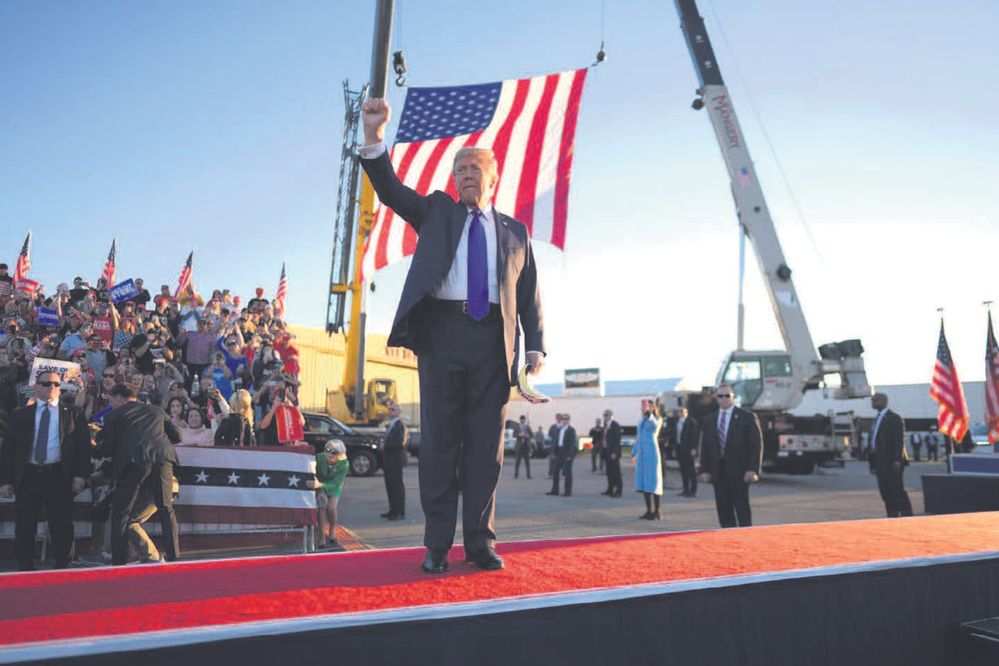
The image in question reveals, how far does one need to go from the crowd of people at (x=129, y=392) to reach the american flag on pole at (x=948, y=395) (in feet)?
43.3

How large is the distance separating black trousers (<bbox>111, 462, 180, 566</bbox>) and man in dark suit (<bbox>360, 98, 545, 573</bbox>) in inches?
154

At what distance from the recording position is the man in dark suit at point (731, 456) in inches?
263

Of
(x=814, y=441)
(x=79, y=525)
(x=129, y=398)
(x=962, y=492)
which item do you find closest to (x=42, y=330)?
(x=79, y=525)

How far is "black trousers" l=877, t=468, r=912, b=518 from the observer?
8297 millimetres

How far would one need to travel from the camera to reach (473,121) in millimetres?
9461

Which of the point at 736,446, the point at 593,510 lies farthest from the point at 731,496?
the point at 593,510

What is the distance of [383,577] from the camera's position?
7.73 feet

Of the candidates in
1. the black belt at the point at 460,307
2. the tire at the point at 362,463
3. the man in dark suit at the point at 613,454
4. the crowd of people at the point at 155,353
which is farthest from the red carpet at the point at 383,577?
the tire at the point at 362,463

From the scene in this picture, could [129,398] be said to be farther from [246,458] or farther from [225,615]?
[225,615]

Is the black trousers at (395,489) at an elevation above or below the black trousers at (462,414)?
below

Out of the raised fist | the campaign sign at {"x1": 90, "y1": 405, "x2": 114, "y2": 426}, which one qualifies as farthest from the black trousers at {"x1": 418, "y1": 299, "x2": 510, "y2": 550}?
the campaign sign at {"x1": 90, "y1": 405, "x2": 114, "y2": 426}

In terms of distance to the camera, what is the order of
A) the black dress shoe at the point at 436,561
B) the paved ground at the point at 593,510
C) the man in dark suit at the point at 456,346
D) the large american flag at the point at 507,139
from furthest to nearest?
the large american flag at the point at 507,139 < the paved ground at the point at 593,510 < the man in dark suit at the point at 456,346 < the black dress shoe at the point at 436,561

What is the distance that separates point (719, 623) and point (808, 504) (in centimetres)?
1092

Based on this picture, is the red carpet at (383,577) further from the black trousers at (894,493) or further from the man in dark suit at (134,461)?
the black trousers at (894,493)
